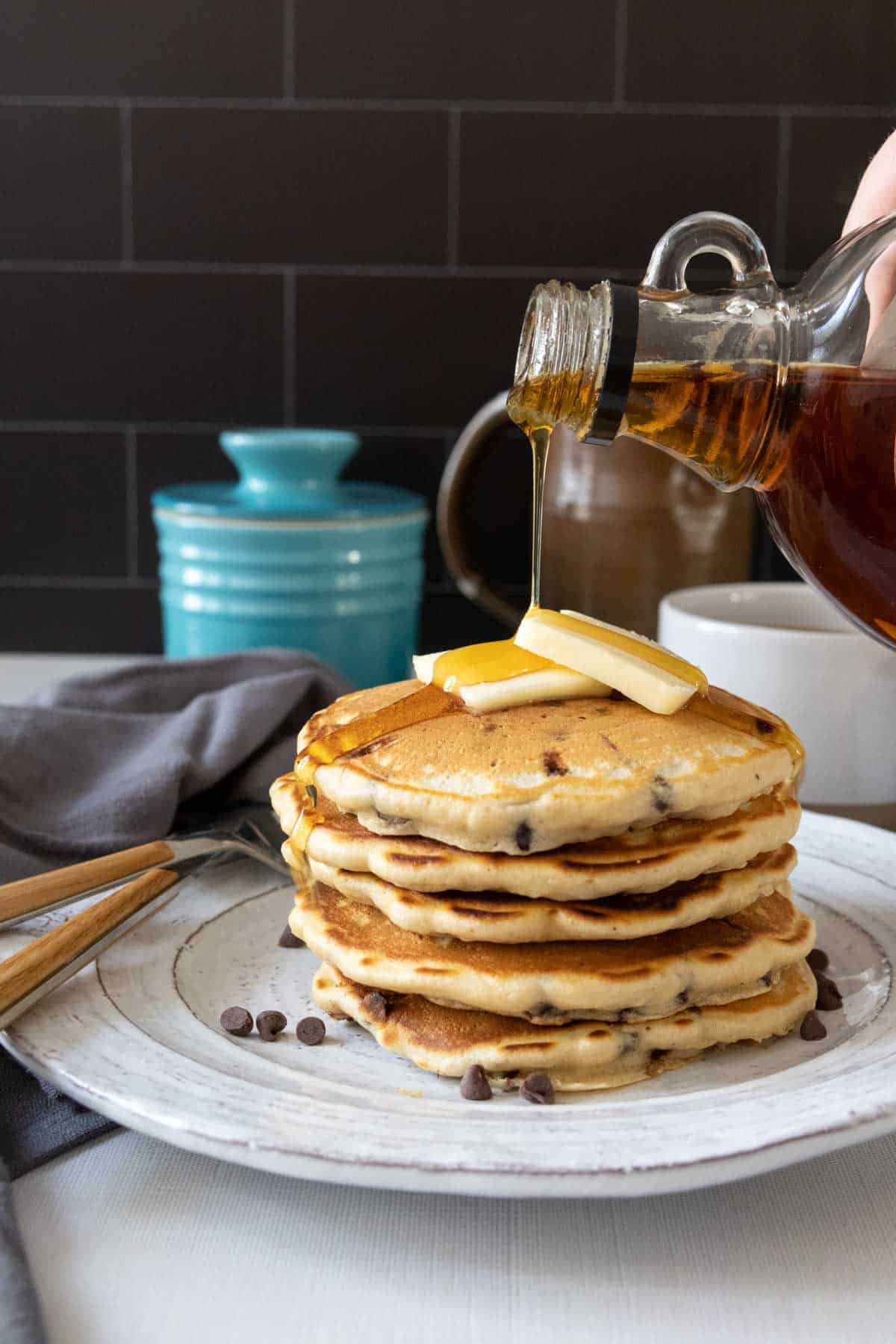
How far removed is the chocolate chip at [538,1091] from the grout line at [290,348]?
1697 millimetres

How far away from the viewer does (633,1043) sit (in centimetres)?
83

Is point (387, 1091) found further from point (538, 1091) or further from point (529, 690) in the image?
point (529, 690)

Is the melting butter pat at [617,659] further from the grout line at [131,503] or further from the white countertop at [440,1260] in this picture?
the grout line at [131,503]

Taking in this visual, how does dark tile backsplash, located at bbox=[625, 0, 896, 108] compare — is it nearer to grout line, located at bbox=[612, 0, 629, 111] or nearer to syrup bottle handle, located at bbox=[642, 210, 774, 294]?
grout line, located at bbox=[612, 0, 629, 111]

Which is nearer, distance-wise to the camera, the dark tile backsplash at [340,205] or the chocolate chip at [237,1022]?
the chocolate chip at [237,1022]

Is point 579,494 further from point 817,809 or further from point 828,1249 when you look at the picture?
point 828,1249

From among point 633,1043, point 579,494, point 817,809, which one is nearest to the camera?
point 633,1043

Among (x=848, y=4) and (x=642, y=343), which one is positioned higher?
(x=848, y=4)

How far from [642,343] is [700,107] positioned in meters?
1.47

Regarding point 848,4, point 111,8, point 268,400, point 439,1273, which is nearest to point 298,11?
point 111,8

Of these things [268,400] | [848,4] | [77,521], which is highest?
[848,4]

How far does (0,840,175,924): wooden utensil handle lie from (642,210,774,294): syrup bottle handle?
56 centimetres

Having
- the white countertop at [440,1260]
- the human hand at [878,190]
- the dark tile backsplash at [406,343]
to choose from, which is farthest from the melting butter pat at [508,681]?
the dark tile backsplash at [406,343]

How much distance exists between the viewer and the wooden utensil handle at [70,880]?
966 millimetres
